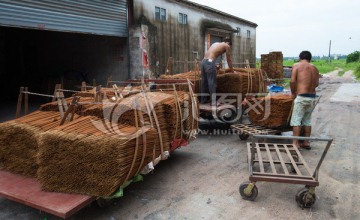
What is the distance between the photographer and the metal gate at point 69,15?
817 cm

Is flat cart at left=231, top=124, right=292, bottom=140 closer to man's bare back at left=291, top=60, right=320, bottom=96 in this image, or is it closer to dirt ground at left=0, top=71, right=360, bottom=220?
dirt ground at left=0, top=71, right=360, bottom=220

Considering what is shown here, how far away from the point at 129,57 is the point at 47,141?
9.70 m

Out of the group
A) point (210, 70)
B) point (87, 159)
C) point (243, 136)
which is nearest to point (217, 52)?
point (210, 70)

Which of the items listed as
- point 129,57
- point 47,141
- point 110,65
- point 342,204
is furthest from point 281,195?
point 110,65

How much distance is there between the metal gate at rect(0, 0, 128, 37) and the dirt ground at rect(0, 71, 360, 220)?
6.12 meters

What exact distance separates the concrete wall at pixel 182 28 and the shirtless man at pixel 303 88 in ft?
17.4

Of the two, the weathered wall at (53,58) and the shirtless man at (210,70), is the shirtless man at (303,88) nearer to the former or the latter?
the shirtless man at (210,70)

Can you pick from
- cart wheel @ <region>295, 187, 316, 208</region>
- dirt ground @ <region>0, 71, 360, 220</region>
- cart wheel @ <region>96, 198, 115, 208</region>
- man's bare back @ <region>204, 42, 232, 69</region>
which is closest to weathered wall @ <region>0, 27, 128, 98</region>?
man's bare back @ <region>204, 42, 232, 69</region>

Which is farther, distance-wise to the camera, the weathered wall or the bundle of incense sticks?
the weathered wall

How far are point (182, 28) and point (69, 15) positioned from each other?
7.50 meters

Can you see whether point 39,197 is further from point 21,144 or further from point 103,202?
point 21,144

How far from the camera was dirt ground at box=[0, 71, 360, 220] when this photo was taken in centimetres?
371

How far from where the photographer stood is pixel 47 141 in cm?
345

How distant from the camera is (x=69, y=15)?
9.88m
